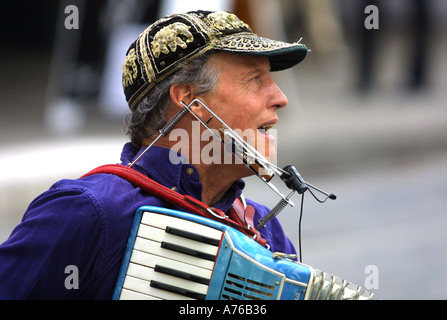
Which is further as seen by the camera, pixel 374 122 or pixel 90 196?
pixel 374 122

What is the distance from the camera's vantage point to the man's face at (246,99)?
8.66 feet

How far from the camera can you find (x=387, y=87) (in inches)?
549

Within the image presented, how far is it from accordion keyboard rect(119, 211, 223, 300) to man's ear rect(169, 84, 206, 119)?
1.63 feet

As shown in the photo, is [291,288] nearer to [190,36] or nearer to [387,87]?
[190,36]

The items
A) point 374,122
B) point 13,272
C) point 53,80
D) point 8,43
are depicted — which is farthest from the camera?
point 374,122

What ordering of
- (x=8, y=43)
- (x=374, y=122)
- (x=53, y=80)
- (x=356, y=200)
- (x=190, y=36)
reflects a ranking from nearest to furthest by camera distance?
(x=190, y=36), (x=356, y=200), (x=53, y=80), (x=8, y=43), (x=374, y=122)

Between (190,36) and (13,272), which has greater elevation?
(190,36)

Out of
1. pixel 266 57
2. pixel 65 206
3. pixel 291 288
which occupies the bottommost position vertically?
pixel 291 288

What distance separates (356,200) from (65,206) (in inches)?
269

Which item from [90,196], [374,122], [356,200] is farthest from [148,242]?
[374,122]

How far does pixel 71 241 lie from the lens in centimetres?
228

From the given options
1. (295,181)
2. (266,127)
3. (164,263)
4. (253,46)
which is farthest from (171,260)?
(253,46)

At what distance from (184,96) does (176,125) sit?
105mm

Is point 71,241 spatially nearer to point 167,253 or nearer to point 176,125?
point 167,253
